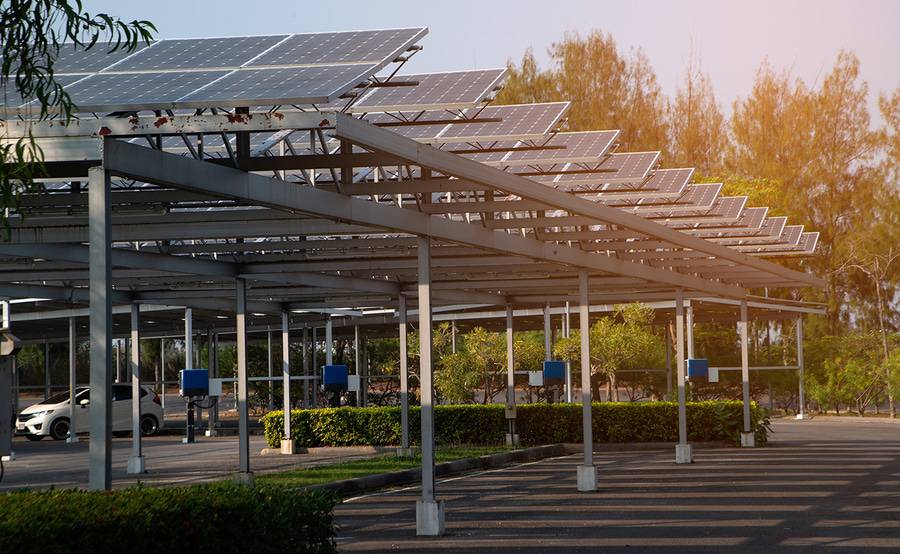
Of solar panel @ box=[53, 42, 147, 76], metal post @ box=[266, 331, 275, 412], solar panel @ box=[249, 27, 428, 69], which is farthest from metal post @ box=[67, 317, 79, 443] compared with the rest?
solar panel @ box=[249, 27, 428, 69]

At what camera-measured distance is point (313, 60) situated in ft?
41.8

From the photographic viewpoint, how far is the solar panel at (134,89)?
10469 millimetres

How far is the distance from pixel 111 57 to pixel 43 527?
7093 millimetres

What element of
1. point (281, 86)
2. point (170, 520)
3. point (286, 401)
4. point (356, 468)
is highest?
point (281, 86)

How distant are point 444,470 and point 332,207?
11446mm

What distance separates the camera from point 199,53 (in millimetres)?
13383

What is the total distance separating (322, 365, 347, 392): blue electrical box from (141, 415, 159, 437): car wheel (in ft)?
42.4

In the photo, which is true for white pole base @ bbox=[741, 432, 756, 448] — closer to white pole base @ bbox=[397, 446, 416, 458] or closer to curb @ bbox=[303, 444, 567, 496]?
curb @ bbox=[303, 444, 567, 496]

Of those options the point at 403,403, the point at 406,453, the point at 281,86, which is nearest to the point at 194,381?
the point at 403,403

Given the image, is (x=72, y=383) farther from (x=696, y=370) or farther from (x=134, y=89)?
(x=134, y=89)

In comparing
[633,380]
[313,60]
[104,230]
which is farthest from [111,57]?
[633,380]

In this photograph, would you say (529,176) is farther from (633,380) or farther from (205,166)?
(633,380)

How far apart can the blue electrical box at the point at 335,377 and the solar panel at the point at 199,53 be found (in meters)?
17.5

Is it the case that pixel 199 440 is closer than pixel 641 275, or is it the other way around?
pixel 641 275
